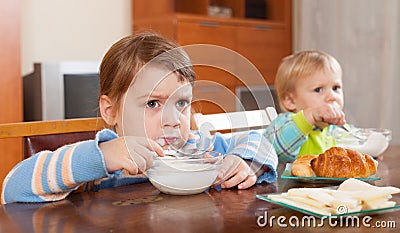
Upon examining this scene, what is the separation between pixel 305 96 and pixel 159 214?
1.16 m

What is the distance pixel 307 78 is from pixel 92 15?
215 centimetres

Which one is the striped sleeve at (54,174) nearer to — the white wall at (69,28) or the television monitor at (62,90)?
the television monitor at (62,90)

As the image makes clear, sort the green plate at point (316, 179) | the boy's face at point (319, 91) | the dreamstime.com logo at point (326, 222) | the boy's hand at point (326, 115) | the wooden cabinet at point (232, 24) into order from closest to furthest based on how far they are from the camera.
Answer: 1. the dreamstime.com logo at point (326, 222)
2. the green plate at point (316, 179)
3. the boy's hand at point (326, 115)
4. the boy's face at point (319, 91)
5. the wooden cabinet at point (232, 24)

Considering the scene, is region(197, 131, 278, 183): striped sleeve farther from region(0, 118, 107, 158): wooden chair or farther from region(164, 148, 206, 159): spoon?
region(0, 118, 107, 158): wooden chair

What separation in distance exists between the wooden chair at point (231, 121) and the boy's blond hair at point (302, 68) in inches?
37.0

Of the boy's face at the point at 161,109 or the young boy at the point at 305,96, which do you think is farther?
the young boy at the point at 305,96

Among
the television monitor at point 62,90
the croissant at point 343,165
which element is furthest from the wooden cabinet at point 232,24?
the croissant at point 343,165

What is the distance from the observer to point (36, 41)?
3500mm

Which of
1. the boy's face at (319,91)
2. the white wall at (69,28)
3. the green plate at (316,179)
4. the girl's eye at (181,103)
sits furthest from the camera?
the white wall at (69,28)

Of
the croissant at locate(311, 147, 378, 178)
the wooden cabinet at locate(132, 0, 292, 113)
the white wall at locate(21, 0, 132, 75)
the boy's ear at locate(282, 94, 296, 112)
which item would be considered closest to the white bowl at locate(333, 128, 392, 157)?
the croissant at locate(311, 147, 378, 178)

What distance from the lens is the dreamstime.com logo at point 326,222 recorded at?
31.4 inches

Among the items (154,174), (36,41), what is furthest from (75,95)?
(154,174)

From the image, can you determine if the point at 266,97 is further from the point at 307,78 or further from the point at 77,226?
the point at 307,78

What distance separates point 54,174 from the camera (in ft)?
3.43
